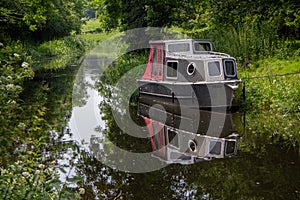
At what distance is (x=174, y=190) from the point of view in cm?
698

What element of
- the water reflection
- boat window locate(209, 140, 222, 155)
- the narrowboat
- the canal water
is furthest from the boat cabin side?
boat window locate(209, 140, 222, 155)

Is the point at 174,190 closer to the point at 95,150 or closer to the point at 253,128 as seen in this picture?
the point at 95,150

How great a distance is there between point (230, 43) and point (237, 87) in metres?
6.07

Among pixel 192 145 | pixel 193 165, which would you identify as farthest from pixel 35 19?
pixel 193 165

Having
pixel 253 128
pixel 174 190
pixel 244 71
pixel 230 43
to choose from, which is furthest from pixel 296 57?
pixel 174 190

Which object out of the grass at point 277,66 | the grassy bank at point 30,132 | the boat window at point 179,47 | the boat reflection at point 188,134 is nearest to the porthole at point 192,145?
the boat reflection at point 188,134

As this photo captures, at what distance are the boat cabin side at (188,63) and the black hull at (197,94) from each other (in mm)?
341

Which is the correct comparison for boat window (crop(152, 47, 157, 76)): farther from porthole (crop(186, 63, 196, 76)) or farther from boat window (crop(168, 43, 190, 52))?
porthole (crop(186, 63, 196, 76))

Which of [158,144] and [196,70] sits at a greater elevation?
[196,70]

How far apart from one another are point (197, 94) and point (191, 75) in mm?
748

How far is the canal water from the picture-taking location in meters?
6.93

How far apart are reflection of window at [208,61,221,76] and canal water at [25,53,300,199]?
4.08ft

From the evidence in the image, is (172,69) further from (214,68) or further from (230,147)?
(230,147)

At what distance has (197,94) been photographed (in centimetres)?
1302
